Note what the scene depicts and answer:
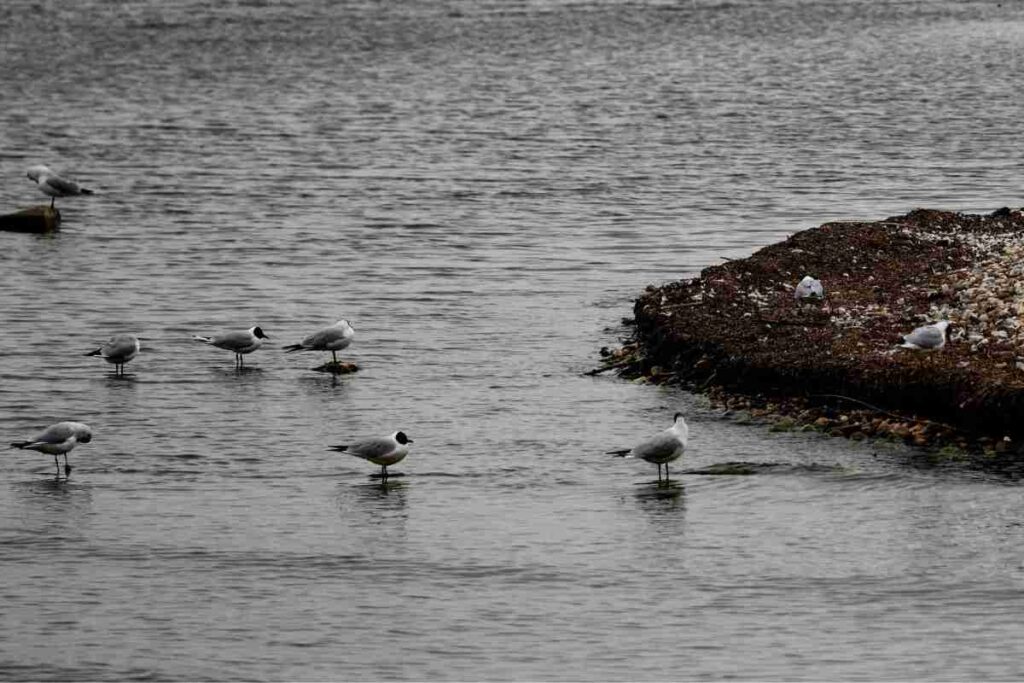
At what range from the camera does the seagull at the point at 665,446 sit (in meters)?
23.9

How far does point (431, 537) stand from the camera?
73.5 ft

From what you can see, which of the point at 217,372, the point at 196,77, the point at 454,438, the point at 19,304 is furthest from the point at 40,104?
the point at 454,438

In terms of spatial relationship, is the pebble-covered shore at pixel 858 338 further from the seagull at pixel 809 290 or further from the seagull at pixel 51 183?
the seagull at pixel 51 183

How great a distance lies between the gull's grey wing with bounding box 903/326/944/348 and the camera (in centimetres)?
2666

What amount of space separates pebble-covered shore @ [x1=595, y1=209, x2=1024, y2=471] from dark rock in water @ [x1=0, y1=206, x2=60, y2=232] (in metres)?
19.7

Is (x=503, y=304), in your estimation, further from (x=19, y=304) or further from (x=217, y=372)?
(x=19, y=304)

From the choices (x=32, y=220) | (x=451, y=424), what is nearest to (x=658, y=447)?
(x=451, y=424)

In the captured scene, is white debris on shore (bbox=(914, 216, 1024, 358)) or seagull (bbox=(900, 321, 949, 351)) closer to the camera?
seagull (bbox=(900, 321, 949, 351))

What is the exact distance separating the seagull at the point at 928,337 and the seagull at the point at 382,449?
7.58m

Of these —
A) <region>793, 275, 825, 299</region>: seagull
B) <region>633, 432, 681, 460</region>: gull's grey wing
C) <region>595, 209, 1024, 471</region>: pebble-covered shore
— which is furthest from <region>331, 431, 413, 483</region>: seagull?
<region>793, 275, 825, 299</region>: seagull

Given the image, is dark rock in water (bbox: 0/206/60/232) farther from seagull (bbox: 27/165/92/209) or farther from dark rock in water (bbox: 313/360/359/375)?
dark rock in water (bbox: 313/360/359/375)

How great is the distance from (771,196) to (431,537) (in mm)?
33565

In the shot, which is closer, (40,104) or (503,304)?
(503,304)

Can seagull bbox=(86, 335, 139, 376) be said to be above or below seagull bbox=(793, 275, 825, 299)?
below
